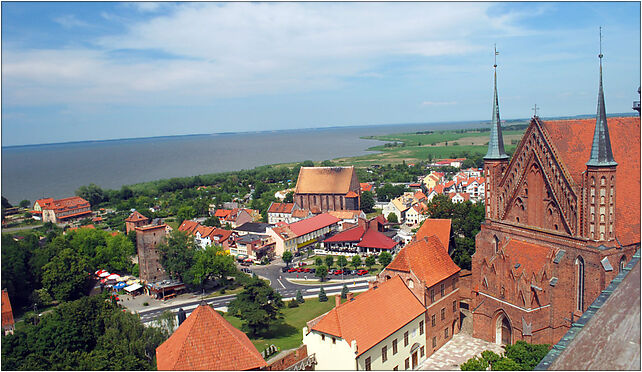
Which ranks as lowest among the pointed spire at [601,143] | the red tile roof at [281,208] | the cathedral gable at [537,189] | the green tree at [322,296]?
the green tree at [322,296]

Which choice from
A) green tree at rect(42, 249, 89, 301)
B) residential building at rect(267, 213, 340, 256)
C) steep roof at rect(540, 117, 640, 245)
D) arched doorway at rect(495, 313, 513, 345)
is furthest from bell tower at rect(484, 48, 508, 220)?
green tree at rect(42, 249, 89, 301)

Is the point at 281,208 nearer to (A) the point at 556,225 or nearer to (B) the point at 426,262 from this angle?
(B) the point at 426,262

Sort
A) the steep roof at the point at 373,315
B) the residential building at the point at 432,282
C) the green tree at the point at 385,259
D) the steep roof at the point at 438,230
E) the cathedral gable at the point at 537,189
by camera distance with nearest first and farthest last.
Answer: the steep roof at the point at 373,315, the cathedral gable at the point at 537,189, the residential building at the point at 432,282, the steep roof at the point at 438,230, the green tree at the point at 385,259

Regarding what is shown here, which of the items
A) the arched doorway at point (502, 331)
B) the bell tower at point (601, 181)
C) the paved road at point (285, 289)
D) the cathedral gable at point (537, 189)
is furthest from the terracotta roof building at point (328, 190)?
the bell tower at point (601, 181)

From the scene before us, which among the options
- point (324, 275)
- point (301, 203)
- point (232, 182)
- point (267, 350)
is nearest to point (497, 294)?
point (267, 350)

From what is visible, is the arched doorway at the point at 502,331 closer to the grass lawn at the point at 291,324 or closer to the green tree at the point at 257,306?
the grass lawn at the point at 291,324

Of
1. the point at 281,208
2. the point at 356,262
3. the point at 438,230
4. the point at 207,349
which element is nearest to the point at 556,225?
the point at 438,230
